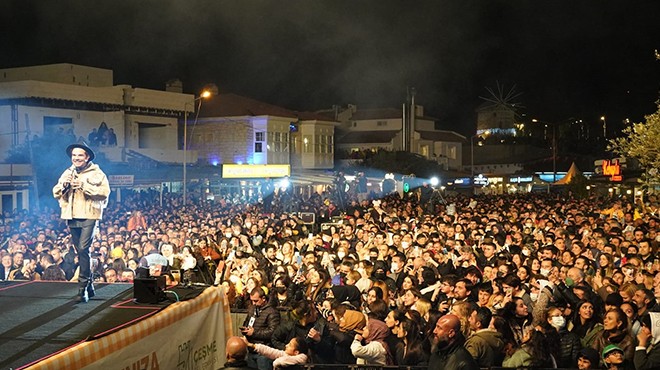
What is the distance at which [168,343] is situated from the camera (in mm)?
5797

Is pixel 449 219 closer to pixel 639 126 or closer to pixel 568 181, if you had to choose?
pixel 639 126

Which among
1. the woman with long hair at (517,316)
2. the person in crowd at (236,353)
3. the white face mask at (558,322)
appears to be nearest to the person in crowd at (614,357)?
the white face mask at (558,322)

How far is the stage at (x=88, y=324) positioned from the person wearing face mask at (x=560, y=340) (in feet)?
10.1

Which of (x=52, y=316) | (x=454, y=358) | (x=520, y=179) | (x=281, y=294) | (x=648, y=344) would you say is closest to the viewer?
(x=454, y=358)

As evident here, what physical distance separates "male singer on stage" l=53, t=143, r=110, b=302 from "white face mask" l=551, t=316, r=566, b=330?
4354 millimetres

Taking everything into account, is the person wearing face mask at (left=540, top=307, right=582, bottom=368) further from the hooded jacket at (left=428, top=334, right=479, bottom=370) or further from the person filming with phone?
the person filming with phone

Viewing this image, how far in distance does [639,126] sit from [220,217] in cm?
1187

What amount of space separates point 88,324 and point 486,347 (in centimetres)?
328

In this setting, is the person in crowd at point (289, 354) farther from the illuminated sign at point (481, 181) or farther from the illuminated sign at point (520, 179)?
the illuminated sign at point (481, 181)

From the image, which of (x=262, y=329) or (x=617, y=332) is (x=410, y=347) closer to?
(x=262, y=329)

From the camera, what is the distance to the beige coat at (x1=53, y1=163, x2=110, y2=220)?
6730mm

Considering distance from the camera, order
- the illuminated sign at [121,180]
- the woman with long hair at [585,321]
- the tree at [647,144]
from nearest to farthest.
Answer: the woman with long hair at [585,321] < the tree at [647,144] < the illuminated sign at [121,180]

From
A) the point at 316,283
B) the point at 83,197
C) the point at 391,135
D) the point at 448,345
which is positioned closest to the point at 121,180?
the point at 316,283

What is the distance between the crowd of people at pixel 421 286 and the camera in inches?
259
